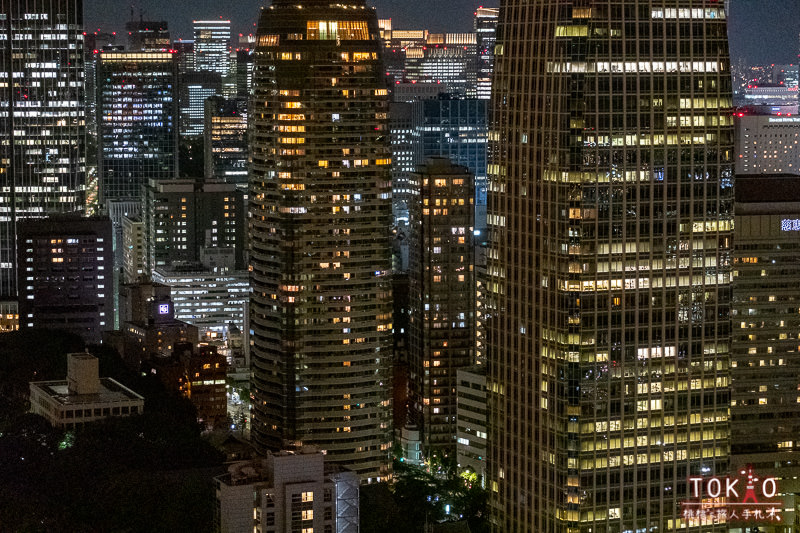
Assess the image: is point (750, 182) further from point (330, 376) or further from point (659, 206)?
point (330, 376)

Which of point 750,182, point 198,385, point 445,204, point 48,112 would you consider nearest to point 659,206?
point 750,182

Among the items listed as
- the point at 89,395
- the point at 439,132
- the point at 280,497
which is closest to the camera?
the point at 280,497

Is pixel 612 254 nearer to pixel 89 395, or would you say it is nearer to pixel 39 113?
pixel 89 395

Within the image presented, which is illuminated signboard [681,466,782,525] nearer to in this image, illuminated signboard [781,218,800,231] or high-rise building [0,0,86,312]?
illuminated signboard [781,218,800,231]

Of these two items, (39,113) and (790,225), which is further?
(39,113)

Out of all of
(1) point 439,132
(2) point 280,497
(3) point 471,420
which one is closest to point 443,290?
(3) point 471,420

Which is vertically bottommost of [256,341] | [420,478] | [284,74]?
[420,478]
